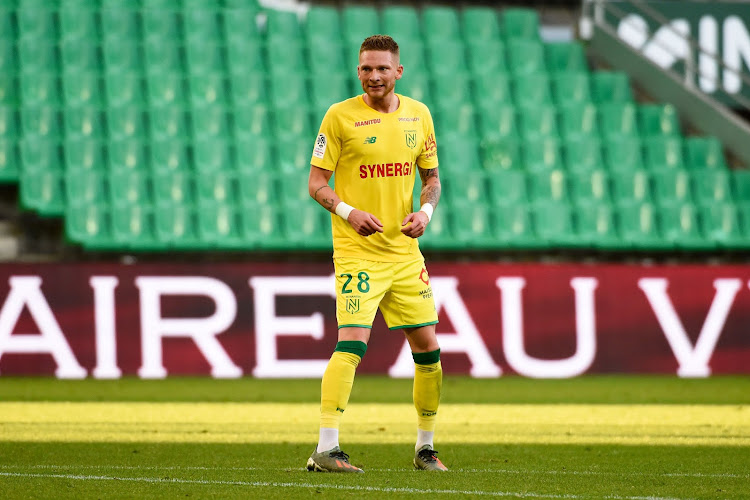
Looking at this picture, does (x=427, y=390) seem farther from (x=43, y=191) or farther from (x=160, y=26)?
(x=160, y=26)

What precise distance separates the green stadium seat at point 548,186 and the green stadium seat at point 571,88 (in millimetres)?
1241

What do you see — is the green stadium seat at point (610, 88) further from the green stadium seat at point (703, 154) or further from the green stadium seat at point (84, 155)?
the green stadium seat at point (84, 155)

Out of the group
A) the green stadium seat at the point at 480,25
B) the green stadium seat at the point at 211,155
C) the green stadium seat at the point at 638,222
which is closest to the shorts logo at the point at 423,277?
the green stadium seat at the point at 211,155

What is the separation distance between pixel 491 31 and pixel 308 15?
217cm

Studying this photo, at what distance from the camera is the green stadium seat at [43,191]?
1151cm

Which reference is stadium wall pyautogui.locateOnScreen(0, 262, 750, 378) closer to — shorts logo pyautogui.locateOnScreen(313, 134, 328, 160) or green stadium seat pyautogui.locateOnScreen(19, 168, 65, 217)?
green stadium seat pyautogui.locateOnScreen(19, 168, 65, 217)

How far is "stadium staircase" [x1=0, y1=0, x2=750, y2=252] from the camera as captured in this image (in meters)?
11.8

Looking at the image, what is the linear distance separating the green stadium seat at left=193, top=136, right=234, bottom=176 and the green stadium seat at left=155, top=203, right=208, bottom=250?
1.80 ft

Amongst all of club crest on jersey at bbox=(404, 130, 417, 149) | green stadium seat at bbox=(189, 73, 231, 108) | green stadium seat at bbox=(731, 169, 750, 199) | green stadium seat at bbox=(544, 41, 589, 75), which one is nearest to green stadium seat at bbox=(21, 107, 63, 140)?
green stadium seat at bbox=(189, 73, 231, 108)

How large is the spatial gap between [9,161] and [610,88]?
6.67 meters

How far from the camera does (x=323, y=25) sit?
13.8 metres

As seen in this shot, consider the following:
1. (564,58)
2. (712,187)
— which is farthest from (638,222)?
(564,58)

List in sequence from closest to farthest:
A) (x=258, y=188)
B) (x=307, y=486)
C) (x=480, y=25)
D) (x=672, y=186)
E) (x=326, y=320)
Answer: (x=307, y=486)
(x=326, y=320)
(x=258, y=188)
(x=672, y=186)
(x=480, y=25)

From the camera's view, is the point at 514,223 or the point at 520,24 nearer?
the point at 514,223
